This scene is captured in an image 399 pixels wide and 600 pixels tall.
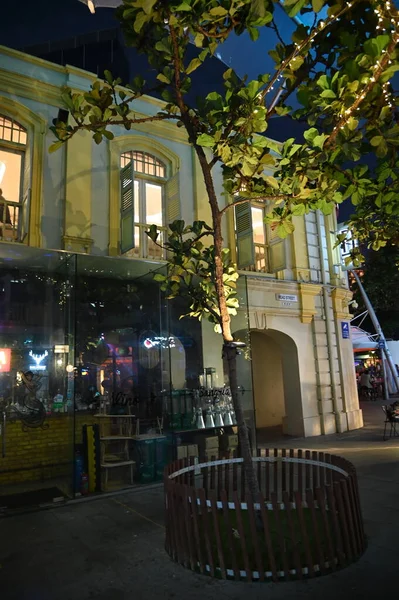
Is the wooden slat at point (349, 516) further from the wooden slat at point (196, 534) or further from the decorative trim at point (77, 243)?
the decorative trim at point (77, 243)

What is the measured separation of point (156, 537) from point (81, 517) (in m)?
1.59

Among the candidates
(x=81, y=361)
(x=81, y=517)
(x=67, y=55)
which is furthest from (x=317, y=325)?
(x=67, y=55)

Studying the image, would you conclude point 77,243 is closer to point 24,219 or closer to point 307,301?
point 24,219

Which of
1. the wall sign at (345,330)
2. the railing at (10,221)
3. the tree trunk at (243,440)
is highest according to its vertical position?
the railing at (10,221)

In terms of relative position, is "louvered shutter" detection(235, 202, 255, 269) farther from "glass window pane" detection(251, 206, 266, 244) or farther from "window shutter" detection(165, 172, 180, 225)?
"window shutter" detection(165, 172, 180, 225)

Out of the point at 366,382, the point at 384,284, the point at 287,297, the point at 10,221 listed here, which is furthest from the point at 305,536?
the point at 384,284

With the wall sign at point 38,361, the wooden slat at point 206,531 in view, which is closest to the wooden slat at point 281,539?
the wooden slat at point 206,531

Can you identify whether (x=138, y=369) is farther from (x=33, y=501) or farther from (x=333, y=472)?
(x=333, y=472)

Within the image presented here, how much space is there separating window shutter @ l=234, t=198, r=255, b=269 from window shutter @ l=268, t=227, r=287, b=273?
1.38 meters

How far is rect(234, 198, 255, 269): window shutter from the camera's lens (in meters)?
11.4

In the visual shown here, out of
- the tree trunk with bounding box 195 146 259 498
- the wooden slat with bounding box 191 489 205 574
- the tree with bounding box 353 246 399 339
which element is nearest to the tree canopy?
the tree trunk with bounding box 195 146 259 498

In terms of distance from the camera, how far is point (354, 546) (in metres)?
4.47

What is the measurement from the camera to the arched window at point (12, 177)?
9.23m

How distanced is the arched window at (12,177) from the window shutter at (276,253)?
7017mm
